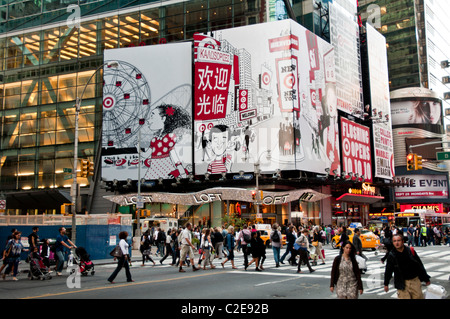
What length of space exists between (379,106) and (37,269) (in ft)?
195

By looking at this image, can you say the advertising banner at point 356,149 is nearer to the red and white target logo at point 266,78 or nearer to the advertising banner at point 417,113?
the red and white target logo at point 266,78

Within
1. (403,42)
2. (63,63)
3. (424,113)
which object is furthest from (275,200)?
(403,42)

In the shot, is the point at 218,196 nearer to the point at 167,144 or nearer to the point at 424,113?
the point at 167,144

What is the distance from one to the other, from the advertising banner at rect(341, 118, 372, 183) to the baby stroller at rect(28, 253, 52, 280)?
145 ft

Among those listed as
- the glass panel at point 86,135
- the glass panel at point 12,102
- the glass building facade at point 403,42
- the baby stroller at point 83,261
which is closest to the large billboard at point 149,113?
the glass panel at point 86,135

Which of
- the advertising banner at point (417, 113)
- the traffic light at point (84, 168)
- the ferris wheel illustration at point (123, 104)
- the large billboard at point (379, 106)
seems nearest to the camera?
the traffic light at point (84, 168)

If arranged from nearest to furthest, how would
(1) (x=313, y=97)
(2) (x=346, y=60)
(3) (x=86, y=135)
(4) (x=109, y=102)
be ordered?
(1) (x=313, y=97) < (4) (x=109, y=102) < (3) (x=86, y=135) < (2) (x=346, y=60)

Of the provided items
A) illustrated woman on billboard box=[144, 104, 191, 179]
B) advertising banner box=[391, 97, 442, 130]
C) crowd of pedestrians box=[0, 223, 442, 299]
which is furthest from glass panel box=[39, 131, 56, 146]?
advertising banner box=[391, 97, 442, 130]

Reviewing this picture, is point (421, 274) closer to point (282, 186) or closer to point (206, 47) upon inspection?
point (282, 186)

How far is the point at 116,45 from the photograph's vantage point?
6056 cm

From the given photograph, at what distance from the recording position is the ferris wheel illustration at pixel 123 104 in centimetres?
5250

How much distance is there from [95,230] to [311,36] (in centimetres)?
3521

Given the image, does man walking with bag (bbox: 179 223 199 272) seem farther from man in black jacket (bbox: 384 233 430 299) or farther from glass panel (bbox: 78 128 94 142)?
glass panel (bbox: 78 128 94 142)

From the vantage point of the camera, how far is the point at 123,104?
53406 millimetres
